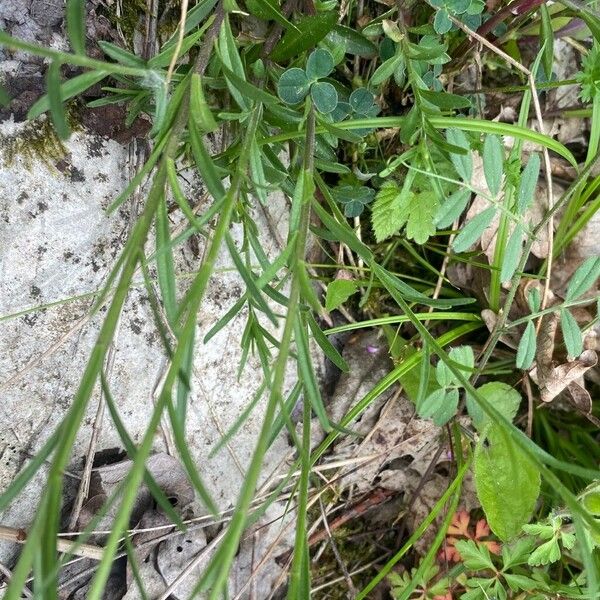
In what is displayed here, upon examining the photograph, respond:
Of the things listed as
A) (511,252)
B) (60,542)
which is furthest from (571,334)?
(60,542)

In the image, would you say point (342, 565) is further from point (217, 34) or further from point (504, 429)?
point (217, 34)

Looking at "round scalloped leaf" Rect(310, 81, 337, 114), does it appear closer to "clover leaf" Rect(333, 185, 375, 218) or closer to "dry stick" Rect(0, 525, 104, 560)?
"clover leaf" Rect(333, 185, 375, 218)

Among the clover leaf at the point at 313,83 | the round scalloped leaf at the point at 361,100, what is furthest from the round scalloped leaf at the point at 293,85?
the round scalloped leaf at the point at 361,100

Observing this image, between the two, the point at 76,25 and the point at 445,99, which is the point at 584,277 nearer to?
the point at 445,99

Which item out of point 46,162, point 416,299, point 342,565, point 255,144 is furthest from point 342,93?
point 342,565

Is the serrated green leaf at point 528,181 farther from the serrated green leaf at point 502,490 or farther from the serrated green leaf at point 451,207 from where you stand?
the serrated green leaf at point 502,490

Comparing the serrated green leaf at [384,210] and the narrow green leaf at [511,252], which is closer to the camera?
the narrow green leaf at [511,252]
